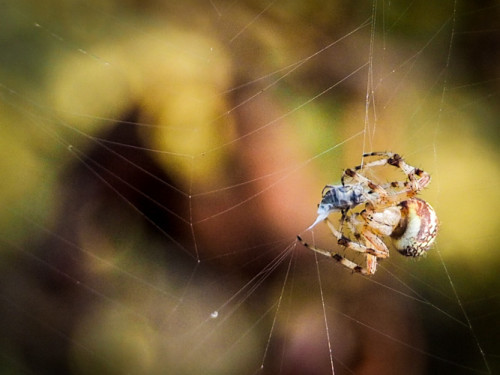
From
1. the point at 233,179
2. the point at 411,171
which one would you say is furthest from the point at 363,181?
the point at 233,179

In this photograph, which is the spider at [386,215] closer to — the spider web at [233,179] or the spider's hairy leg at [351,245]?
the spider's hairy leg at [351,245]

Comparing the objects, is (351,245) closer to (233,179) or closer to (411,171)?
(411,171)

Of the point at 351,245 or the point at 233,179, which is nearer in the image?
the point at 351,245

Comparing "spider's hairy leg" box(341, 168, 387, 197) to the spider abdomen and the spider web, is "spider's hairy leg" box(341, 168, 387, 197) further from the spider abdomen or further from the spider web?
the spider web

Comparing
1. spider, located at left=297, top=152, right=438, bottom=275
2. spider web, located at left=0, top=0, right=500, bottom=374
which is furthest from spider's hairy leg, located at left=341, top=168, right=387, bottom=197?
spider web, located at left=0, top=0, right=500, bottom=374

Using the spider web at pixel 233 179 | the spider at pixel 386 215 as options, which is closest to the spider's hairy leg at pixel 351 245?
the spider at pixel 386 215

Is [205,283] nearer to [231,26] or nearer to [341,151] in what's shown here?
[341,151]
